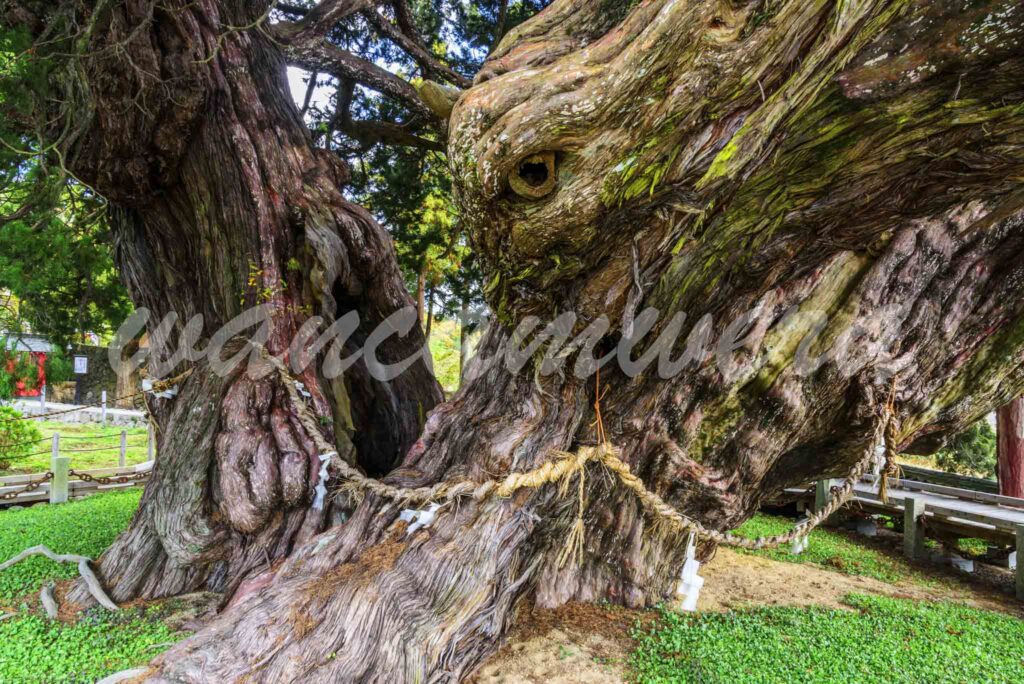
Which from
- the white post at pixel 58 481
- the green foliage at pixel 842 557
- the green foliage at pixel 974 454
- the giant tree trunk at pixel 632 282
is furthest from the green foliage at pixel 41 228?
the green foliage at pixel 974 454

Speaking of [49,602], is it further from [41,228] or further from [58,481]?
[58,481]

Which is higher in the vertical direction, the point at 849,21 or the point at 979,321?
the point at 849,21

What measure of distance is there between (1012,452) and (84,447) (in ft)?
49.2

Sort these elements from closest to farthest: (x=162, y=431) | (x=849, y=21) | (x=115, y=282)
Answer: (x=849, y=21)
(x=162, y=431)
(x=115, y=282)

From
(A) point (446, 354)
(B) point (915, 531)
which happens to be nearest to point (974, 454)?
(B) point (915, 531)

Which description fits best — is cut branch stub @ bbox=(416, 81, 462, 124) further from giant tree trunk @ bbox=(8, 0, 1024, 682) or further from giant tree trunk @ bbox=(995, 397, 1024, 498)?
giant tree trunk @ bbox=(995, 397, 1024, 498)

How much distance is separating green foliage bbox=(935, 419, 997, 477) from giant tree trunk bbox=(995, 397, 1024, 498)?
89.9 inches

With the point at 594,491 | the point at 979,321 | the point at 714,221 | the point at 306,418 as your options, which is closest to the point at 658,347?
the point at 714,221

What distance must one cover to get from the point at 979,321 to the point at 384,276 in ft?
13.2

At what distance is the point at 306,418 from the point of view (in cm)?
378

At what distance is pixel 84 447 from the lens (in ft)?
37.0

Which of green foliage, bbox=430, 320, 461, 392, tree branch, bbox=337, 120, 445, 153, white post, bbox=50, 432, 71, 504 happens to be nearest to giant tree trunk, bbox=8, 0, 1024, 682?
tree branch, bbox=337, 120, 445, 153

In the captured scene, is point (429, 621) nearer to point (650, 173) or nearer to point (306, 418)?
point (306, 418)

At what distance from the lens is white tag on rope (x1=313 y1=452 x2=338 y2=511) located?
371cm
